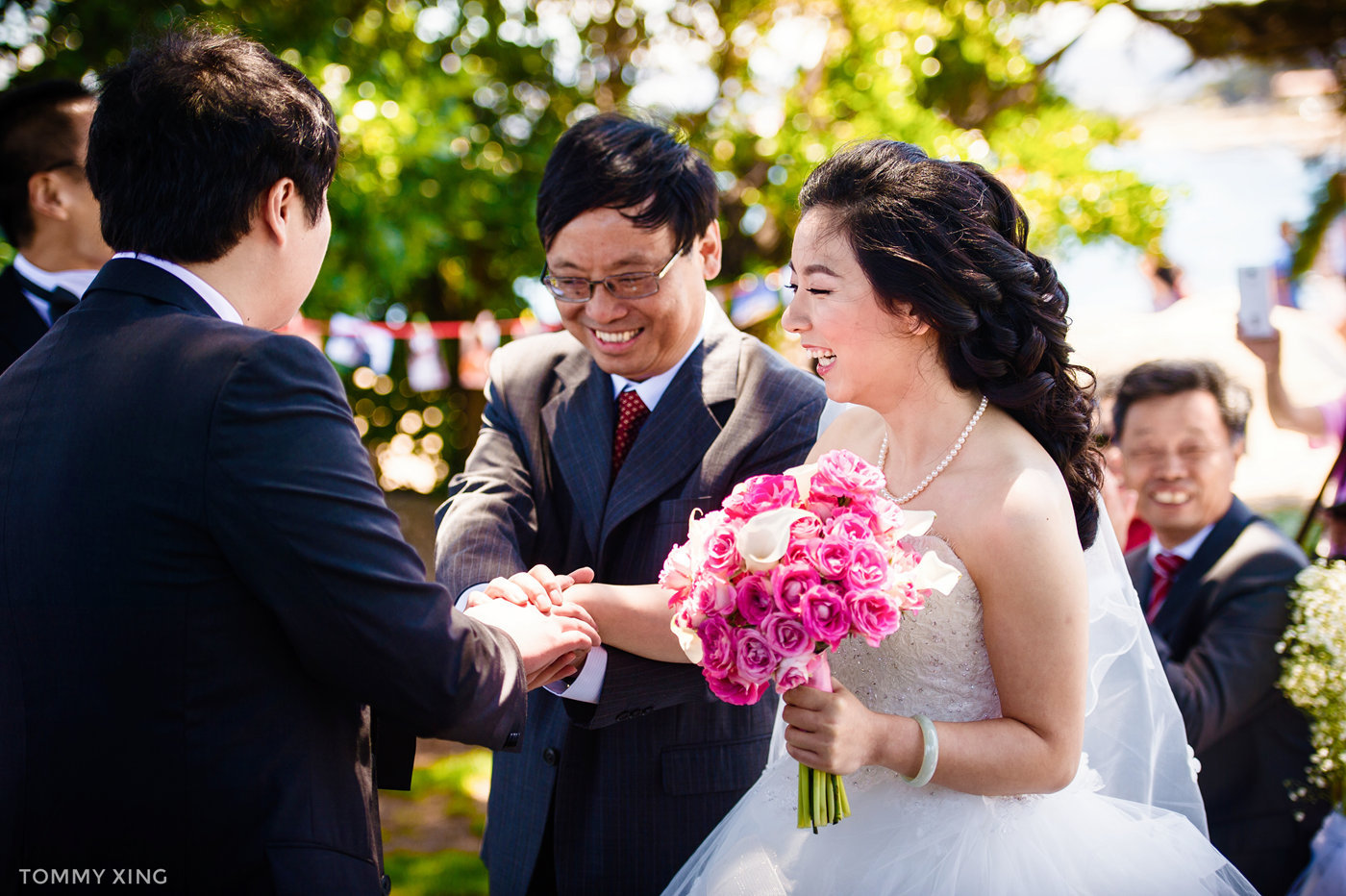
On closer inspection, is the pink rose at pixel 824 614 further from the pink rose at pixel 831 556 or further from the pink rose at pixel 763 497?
the pink rose at pixel 763 497

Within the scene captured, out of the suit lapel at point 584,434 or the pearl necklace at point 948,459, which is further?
the suit lapel at point 584,434

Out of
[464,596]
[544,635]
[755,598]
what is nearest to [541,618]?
[544,635]

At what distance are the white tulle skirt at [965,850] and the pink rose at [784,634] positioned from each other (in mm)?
550

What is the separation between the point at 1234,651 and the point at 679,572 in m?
2.13

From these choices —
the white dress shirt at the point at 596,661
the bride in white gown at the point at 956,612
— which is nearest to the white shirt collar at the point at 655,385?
the white dress shirt at the point at 596,661

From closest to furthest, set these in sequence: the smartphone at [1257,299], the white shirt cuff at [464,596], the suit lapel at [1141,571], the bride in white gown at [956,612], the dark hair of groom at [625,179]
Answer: the bride in white gown at [956,612]
the white shirt cuff at [464,596]
the dark hair of groom at [625,179]
the suit lapel at [1141,571]
the smartphone at [1257,299]

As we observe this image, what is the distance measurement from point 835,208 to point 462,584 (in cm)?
116

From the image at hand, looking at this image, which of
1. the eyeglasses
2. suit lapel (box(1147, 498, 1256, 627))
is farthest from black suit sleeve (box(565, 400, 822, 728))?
suit lapel (box(1147, 498, 1256, 627))

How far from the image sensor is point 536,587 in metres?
2.10

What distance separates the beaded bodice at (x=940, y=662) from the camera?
189cm

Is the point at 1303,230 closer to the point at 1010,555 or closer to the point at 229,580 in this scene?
→ the point at 1010,555

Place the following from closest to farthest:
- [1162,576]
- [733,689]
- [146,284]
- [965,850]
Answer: [146,284], [733,689], [965,850], [1162,576]

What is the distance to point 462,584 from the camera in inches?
89.4

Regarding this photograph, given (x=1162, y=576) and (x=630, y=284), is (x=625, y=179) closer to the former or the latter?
(x=630, y=284)
